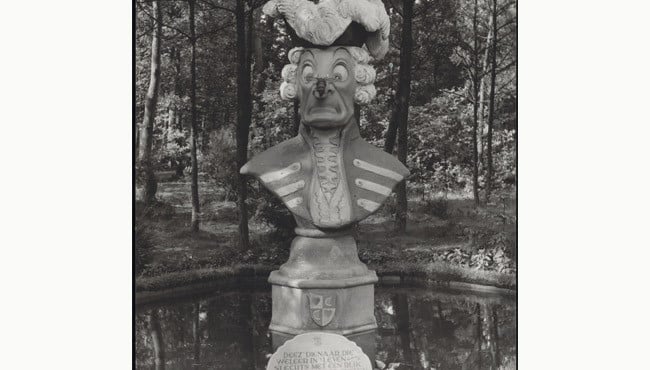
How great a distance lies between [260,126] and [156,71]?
80 centimetres

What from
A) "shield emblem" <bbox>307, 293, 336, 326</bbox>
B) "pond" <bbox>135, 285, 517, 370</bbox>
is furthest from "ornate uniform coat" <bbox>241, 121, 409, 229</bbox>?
"pond" <bbox>135, 285, 517, 370</bbox>

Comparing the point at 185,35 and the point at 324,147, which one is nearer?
the point at 324,147

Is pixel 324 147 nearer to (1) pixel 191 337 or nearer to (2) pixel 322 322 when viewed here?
(2) pixel 322 322

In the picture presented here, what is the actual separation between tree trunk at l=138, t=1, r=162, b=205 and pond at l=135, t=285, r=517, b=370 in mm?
776

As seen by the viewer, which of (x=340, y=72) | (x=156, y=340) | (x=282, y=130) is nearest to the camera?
(x=340, y=72)

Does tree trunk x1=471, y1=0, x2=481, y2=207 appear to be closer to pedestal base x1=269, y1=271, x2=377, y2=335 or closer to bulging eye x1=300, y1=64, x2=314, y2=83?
pedestal base x1=269, y1=271, x2=377, y2=335

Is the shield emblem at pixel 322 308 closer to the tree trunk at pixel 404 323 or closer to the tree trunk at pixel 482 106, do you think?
the tree trunk at pixel 404 323

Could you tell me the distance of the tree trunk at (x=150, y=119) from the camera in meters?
6.96

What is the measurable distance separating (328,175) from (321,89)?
0.46m

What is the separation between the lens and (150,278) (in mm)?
7000

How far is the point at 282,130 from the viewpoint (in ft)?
24.0

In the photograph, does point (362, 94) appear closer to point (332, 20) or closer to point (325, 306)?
point (332, 20)

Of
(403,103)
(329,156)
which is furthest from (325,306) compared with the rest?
(403,103)

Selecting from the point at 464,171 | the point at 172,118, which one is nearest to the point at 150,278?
the point at 172,118
